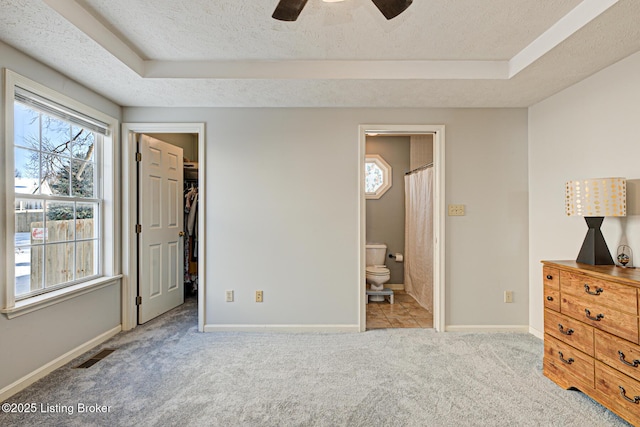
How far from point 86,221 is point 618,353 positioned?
3.89 m

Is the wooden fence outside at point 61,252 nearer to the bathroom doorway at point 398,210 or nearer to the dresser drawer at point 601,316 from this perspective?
the bathroom doorway at point 398,210

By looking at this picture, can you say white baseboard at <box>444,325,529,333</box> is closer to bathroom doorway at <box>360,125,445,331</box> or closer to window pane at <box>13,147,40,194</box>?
bathroom doorway at <box>360,125,445,331</box>

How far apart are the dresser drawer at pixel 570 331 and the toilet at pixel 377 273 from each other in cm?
199

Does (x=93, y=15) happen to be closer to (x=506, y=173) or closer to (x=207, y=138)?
(x=207, y=138)

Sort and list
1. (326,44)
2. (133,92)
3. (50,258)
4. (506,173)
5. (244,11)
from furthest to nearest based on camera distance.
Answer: (506,173)
(133,92)
(50,258)
(326,44)
(244,11)

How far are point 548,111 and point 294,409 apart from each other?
3159 mm

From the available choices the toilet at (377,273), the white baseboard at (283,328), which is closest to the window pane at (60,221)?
the white baseboard at (283,328)

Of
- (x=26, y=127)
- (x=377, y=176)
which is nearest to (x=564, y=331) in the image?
(x=377, y=176)

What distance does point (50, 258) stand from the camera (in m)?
2.35

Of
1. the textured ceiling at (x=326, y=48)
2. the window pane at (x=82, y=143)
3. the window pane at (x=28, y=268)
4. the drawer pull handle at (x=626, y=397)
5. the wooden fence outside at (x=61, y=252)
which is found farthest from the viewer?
the window pane at (x=82, y=143)

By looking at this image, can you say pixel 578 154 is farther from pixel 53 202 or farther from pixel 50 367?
pixel 50 367

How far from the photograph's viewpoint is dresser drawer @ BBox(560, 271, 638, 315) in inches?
65.4

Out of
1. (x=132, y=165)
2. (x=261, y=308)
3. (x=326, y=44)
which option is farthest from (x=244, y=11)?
(x=261, y=308)

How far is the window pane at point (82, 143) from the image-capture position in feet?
8.47
